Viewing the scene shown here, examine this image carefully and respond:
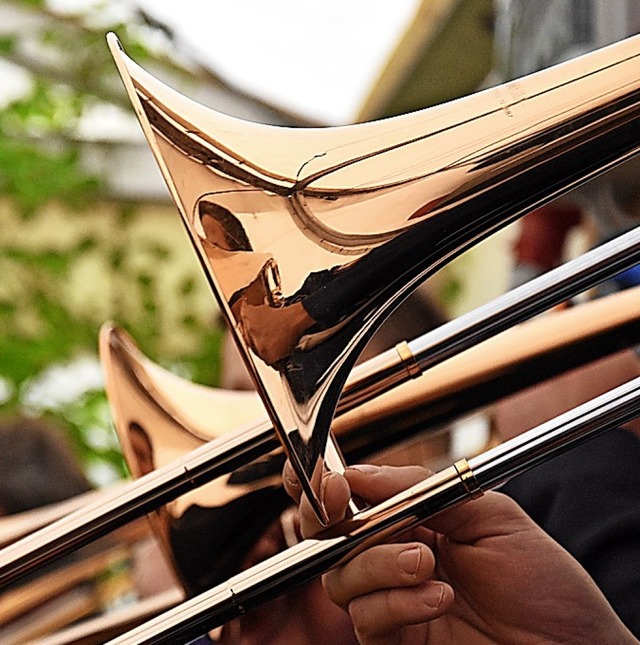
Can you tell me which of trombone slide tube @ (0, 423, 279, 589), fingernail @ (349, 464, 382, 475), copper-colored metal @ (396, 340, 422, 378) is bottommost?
fingernail @ (349, 464, 382, 475)

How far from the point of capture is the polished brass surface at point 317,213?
48 cm

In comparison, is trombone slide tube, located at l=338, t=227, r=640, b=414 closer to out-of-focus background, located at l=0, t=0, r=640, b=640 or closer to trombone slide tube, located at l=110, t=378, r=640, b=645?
trombone slide tube, located at l=110, t=378, r=640, b=645

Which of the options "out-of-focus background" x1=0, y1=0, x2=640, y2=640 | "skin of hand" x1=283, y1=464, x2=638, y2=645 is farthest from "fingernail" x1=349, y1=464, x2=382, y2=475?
"out-of-focus background" x1=0, y1=0, x2=640, y2=640

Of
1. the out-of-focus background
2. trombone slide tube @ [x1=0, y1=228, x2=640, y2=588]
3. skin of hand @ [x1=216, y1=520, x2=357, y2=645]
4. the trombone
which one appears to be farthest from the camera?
the out-of-focus background

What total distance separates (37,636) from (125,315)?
144cm

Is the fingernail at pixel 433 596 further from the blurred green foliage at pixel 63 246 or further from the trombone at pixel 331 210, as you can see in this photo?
the blurred green foliage at pixel 63 246

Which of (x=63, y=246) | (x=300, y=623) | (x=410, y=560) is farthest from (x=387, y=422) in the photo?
(x=63, y=246)

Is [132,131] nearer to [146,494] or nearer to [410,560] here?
[146,494]

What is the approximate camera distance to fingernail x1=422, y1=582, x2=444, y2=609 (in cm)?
51

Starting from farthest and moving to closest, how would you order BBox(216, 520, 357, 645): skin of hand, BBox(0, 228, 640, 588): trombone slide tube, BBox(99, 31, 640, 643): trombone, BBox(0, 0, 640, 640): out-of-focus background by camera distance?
BBox(0, 0, 640, 640): out-of-focus background < BBox(216, 520, 357, 645): skin of hand < BBox(0, 228, 640, 588): trombone slide tube < BBox(99, 31, 640, 643): trombone

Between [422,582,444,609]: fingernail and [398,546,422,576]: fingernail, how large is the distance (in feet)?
0.04

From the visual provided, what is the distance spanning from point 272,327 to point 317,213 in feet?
0.19

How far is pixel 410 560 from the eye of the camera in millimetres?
517

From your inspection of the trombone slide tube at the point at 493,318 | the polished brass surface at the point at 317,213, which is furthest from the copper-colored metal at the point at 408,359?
the polished brass surface at the point at 317,213
